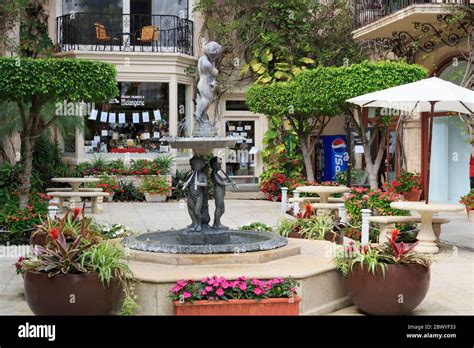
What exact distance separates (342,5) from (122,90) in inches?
297

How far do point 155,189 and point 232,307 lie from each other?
→ 15538mm

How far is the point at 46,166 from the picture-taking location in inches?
898

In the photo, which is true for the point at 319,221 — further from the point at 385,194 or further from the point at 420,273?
the point at 420,273

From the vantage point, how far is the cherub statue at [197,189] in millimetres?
10350

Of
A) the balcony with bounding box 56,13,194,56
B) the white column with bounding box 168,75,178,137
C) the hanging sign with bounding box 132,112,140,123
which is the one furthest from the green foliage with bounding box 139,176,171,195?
the balcony with bounding box 56,13,194,56

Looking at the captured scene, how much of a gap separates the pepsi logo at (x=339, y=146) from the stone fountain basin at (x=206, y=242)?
50.3 feet

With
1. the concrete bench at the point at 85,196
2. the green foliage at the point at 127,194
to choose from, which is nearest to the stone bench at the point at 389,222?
the concrete bench at the point at 85,196

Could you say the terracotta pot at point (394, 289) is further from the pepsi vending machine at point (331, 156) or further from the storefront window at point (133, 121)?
the pepsi vending machine at point (331, 156)

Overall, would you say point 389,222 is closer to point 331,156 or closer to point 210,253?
point 210,253

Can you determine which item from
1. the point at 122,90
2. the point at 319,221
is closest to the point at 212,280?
the point at 319,221

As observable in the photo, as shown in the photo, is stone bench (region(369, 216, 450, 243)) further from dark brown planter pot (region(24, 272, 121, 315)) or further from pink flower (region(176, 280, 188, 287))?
dark brown planter pot (region(24, 272, 121, 315))

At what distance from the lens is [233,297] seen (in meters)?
7.82

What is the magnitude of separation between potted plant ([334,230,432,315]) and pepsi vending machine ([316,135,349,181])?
56.6 ft

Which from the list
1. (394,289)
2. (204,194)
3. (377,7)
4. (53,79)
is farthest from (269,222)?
(394,289)
